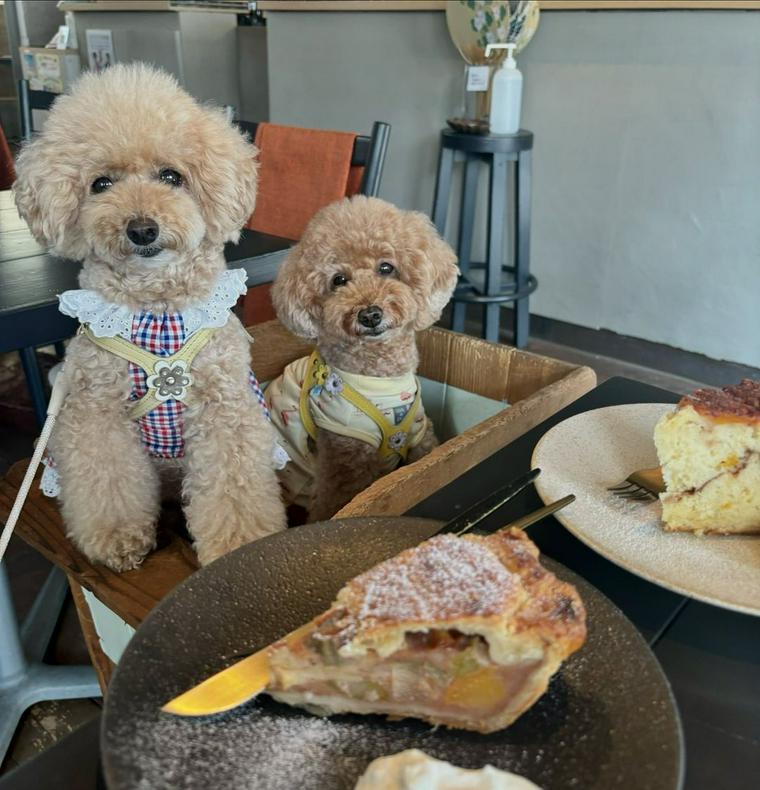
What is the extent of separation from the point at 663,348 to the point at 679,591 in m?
2.21

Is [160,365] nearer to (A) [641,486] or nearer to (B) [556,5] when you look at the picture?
(A) [641,486]

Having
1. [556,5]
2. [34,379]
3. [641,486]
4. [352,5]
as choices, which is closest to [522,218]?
[556,5]

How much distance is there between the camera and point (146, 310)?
3.06 ft

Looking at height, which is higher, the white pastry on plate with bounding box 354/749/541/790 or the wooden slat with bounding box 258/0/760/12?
the wooden slat with bounding box 258/0/760/12

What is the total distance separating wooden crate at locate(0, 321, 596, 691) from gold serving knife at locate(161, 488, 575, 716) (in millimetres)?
297

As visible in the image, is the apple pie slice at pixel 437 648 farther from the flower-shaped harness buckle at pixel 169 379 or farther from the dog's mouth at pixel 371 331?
the dog's mouth at pixel 371 331

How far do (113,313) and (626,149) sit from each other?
2.04m

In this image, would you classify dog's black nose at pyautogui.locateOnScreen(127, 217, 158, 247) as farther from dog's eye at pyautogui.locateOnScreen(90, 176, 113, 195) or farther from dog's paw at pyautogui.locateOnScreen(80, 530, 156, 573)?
dog's paw at pyautogui.locateOnScreen(80, 530, 156, 573)

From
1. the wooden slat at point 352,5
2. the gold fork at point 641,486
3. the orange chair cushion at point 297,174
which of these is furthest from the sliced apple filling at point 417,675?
the wooden slat at point 352,5

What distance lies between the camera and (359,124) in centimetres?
307

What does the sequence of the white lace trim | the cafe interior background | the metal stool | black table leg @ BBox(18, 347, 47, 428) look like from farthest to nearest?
the metal stool, the cafe interior background, black table leg @ BBox(18, 347, 47, 428), the white lace trim

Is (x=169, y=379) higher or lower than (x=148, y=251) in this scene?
lower

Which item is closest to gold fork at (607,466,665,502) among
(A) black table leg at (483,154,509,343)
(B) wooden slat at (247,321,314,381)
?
(B) wooden slat at (247,321,314,381)

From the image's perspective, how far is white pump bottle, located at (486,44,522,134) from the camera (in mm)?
2287
